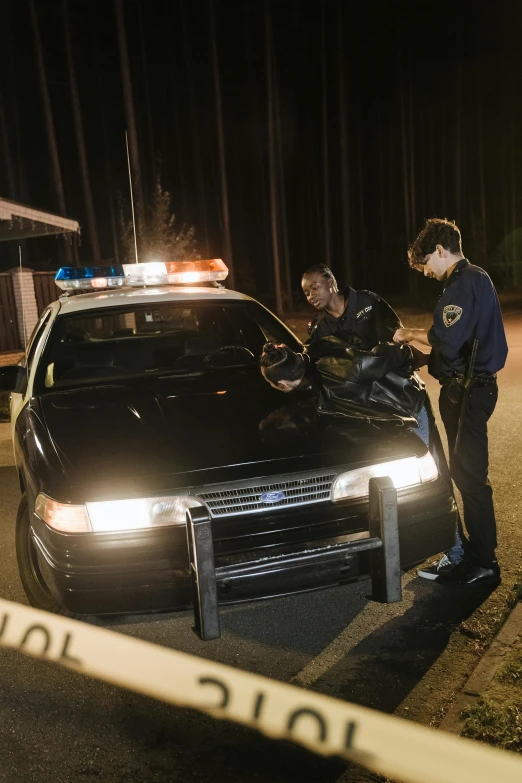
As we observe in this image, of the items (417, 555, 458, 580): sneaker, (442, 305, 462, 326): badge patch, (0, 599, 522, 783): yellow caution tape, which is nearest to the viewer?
(0, 599, 522, 783): yellow caution tape

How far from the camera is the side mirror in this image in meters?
4.92

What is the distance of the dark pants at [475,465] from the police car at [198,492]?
1.27ft

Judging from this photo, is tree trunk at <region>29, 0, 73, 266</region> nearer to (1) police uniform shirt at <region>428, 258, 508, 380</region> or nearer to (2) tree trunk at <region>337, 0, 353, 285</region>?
(2) tree trunk at <region>337, 0, 353, 285</region>

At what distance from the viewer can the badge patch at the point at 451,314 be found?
3809mm

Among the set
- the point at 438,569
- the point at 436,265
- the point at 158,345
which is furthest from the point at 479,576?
the point at 158,345

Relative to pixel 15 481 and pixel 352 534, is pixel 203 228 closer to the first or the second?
pixel 15 481

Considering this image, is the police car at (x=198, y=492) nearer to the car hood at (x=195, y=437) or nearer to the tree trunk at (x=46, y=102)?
the car hood at (x=195, y=437)

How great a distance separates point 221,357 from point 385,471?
5.97ft

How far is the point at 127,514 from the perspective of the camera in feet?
10.5

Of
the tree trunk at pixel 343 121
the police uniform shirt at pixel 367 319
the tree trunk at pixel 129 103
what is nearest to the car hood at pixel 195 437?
the police uniform shirt at pixel 367 319

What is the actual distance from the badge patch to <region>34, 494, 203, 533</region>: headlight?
156cm

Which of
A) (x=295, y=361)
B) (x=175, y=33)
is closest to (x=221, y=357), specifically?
(x=295, y=361)

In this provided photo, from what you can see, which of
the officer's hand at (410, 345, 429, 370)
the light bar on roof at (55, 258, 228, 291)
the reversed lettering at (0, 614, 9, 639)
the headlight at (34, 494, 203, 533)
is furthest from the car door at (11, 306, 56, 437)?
the officer's hand at (410, 345, 429, 370)

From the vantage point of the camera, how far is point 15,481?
6.85 metres
